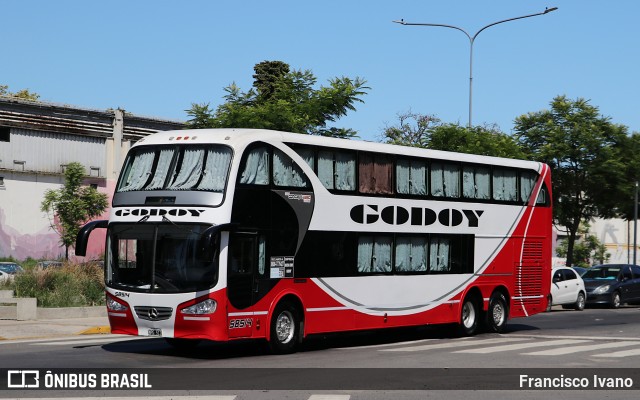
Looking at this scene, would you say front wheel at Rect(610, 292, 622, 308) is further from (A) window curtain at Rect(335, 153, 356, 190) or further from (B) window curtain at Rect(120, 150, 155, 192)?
(B) window curtain at Rect(120, 150, 155, 192)

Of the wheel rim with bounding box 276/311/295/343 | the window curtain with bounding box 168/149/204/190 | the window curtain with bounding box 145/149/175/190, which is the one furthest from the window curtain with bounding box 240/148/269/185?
the wheel rim with bounding box 276/311/295/343

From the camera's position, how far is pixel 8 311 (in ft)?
88.5

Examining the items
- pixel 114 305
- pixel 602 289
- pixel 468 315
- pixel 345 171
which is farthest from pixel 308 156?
pixel 602 289

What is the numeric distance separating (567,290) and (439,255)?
15738 millimetres

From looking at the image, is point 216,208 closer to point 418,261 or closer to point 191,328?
point 191,328

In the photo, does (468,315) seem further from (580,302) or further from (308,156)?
(580,302)

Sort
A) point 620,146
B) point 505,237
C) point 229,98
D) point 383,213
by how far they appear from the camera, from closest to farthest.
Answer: point 383,213, point 505,237, point 229,98, point 620,146

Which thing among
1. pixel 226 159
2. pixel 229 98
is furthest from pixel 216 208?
pixel 229 98

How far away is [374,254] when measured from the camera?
72.7 ft

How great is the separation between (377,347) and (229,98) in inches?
865

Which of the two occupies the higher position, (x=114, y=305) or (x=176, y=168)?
(x=176, y=168)

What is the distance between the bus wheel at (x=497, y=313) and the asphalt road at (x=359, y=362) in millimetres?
398

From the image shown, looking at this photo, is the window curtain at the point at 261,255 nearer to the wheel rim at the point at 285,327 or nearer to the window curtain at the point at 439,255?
the wheel rim at the point at 285,327

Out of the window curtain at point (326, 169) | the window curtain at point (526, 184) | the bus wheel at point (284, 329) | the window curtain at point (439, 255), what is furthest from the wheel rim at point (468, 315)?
the bus wheel at point (284, 329)
